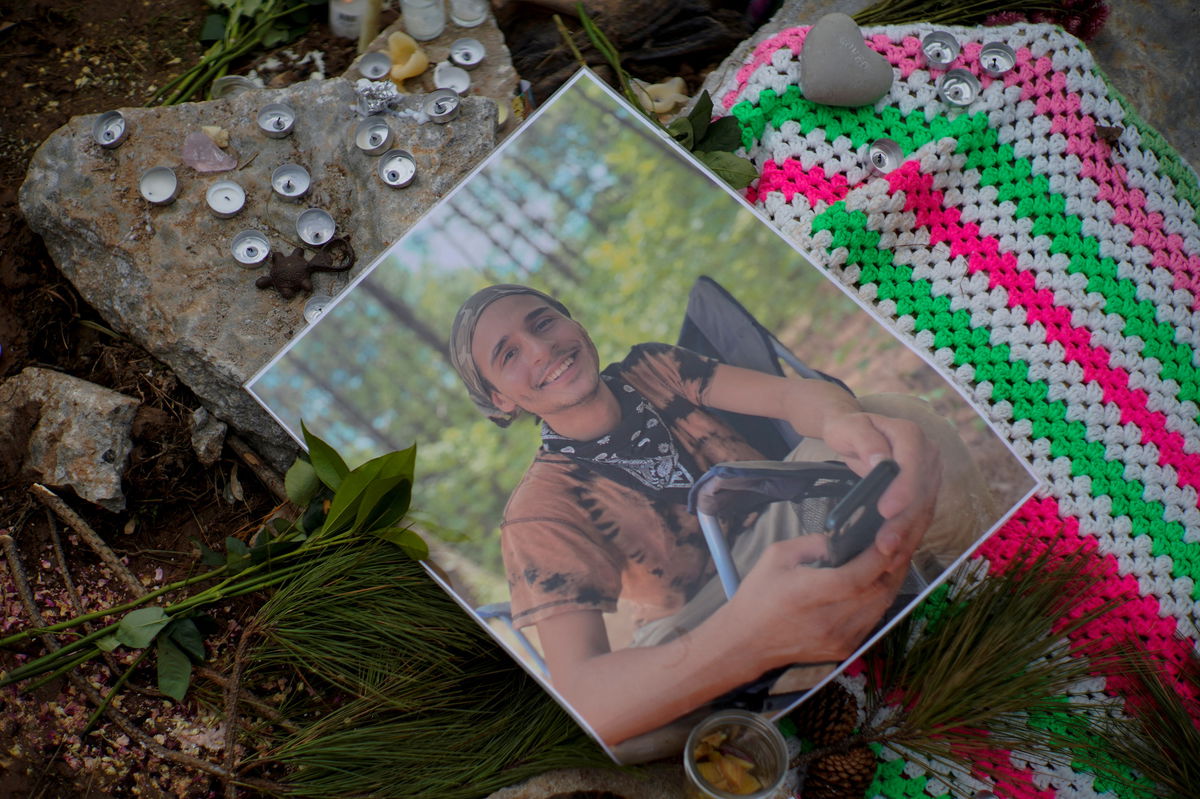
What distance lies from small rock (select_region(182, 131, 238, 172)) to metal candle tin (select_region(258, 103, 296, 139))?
72 mm

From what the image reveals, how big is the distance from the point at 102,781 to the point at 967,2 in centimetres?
166

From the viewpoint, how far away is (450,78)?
1497mm

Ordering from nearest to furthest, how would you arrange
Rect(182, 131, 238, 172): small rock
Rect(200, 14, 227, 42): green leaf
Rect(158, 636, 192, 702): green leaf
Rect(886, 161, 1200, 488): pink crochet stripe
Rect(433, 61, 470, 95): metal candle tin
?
Rect(158, 636, 192, 702): green leaf < Rect(886, 161, 1200, 488): pink crochet stripe < Rect(182, 131, 238, 172): small rock < Rect(433, 61, 470, 95): metal candle tin < Rect(200, 14, 227, 42): green leaf

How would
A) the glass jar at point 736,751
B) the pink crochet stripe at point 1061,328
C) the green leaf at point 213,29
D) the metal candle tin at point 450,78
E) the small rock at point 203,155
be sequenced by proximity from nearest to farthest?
the glass jar at point 736,751, the pink crochet stripe at point 1061,328, the small rock at point 203,155, the metal candle tin at point 450,78, the green leaf at point 213,29

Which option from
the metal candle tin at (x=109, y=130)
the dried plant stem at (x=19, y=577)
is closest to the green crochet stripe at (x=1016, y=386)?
the metal candle tin at (x=109, y=130)

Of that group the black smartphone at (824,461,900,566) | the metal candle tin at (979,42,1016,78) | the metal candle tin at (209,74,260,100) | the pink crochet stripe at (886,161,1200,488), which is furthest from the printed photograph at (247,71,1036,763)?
the metal candle tin at (209,74,260,100)

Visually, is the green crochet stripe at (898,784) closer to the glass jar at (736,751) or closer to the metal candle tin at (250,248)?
the glass jar at (736,751)

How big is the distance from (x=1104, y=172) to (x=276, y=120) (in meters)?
1.15

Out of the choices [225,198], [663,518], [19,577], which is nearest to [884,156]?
[663,518]

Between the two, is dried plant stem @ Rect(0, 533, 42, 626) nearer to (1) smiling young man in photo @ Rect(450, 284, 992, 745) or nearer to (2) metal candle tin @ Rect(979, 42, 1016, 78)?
(1) smiling young man in photo @ Rect(450, 284, 992, 745)

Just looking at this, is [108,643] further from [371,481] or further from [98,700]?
[371,481]

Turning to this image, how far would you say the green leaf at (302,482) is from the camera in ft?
3.75

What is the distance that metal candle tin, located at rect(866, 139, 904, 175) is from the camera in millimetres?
1243

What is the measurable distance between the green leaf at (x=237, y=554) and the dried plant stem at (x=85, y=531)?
0.45 feet
